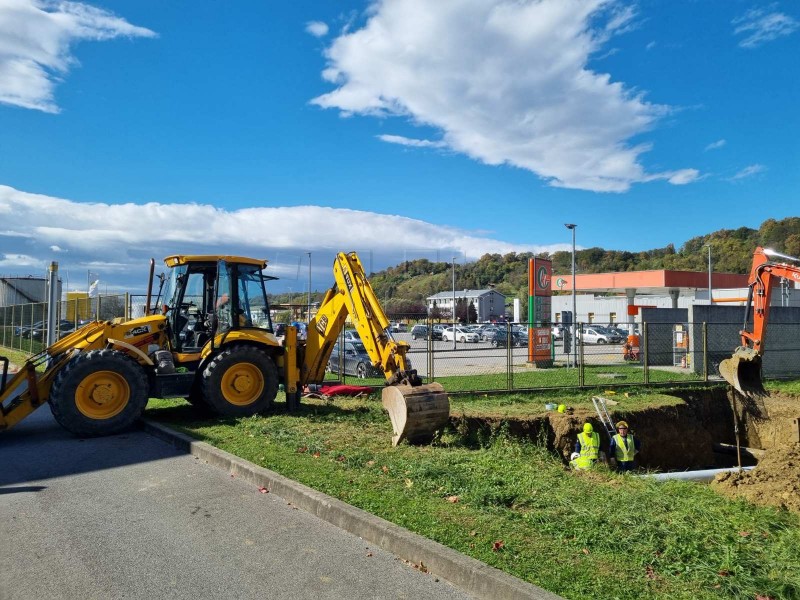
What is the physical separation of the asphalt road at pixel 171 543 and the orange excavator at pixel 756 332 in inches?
440

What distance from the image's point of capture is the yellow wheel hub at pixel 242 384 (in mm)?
10648

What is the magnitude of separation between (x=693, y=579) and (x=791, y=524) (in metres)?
2.77

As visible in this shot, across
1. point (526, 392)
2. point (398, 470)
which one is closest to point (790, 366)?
point (526, 392)

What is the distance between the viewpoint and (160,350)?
10594 millimetres

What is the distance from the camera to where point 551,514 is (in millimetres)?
5391

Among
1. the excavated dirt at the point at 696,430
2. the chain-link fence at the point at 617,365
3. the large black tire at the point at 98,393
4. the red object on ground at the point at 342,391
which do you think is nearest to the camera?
the large black tire at the point at 98,393

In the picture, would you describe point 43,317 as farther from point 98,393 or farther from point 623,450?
point 623,450

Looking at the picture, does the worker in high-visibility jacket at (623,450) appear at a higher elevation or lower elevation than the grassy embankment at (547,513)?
lower

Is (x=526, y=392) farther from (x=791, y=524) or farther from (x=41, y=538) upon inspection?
(x=41, y=538)

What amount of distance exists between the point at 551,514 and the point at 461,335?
4091cm

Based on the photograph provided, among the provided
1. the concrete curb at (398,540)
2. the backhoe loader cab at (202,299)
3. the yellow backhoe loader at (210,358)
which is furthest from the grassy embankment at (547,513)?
the backhoe loader cab at (202,299)

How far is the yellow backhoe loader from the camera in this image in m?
9.27

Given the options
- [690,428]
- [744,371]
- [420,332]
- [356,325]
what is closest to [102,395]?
[356,325]

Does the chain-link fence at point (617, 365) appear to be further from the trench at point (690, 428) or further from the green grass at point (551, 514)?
the green grass at point (551, 514)
